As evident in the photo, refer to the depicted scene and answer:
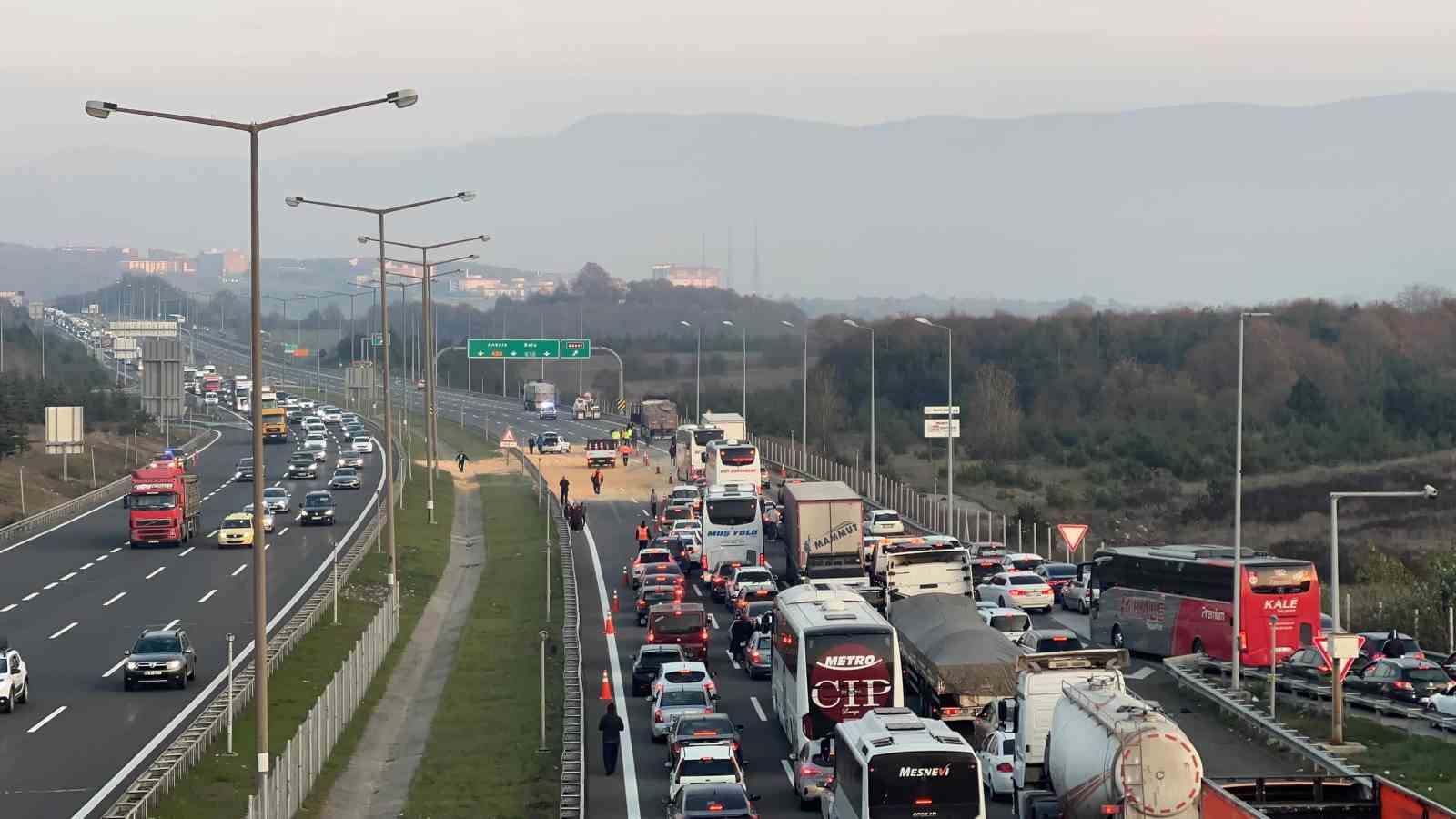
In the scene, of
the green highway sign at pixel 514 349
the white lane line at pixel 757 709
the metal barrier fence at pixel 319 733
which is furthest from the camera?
the green highway sign at pixel 514 349

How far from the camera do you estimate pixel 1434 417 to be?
128 m

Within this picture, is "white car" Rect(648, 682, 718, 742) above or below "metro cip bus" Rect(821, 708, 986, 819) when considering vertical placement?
below

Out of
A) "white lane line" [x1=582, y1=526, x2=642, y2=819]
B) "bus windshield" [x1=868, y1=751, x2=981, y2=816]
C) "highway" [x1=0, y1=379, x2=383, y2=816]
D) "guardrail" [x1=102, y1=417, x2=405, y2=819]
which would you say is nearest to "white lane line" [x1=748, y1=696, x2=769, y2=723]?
"white lane line" [x1=582, y1=526, x2=642, y2=819]

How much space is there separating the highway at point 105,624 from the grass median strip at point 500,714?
553cm

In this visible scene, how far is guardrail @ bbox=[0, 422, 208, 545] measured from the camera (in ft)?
247

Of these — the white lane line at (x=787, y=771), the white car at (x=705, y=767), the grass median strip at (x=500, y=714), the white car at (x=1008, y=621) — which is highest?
the white car at (x=1008, y=621)

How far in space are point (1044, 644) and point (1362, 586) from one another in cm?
2586

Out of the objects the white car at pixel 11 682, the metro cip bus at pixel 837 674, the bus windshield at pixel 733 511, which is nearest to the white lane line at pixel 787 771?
the metro cip bus at pixel 837 674

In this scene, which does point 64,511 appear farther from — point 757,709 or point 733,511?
point 757,709

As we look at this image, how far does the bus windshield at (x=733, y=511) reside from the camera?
61.3m

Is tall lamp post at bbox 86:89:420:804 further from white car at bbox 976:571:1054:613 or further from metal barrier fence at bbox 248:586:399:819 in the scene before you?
white car at bbox 976:571:1054:613

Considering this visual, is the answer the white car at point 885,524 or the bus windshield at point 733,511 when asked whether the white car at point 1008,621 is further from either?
the white car at point 885,524

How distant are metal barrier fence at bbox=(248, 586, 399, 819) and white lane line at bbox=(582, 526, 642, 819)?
560 centimetres

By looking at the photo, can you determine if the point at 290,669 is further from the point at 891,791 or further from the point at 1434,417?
the point at 1434,417
